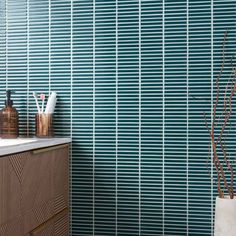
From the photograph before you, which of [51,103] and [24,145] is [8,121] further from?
[24,145]

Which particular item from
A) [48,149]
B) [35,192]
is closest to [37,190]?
[35,192]

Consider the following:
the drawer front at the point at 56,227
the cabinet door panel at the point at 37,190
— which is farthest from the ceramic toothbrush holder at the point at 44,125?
the drawer front at the point at 56,227

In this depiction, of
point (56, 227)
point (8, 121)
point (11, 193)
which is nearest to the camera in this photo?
point (11, 193)

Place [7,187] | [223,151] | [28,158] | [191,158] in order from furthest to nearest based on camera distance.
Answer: [191,158] → [223,151] → [28,158] → [7,187]

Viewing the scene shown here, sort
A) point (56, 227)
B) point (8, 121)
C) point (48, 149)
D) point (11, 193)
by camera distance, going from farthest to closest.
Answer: point (8, 121) → point (56, 227) → point (48, 149) → point (11, 193)

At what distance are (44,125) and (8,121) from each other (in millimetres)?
218

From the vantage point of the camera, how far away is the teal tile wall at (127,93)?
282cm

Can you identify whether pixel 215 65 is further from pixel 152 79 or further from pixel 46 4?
pixel 46 4

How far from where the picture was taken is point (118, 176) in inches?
115

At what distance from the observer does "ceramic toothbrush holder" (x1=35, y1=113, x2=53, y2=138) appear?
9.48 feet

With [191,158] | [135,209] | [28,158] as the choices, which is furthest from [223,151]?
[28,158]

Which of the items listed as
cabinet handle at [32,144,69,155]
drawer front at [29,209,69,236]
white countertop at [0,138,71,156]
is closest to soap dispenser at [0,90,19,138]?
white countertop at [0,138,71,156]

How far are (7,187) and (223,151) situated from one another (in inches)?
48.0

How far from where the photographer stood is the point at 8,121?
2.86 meters
